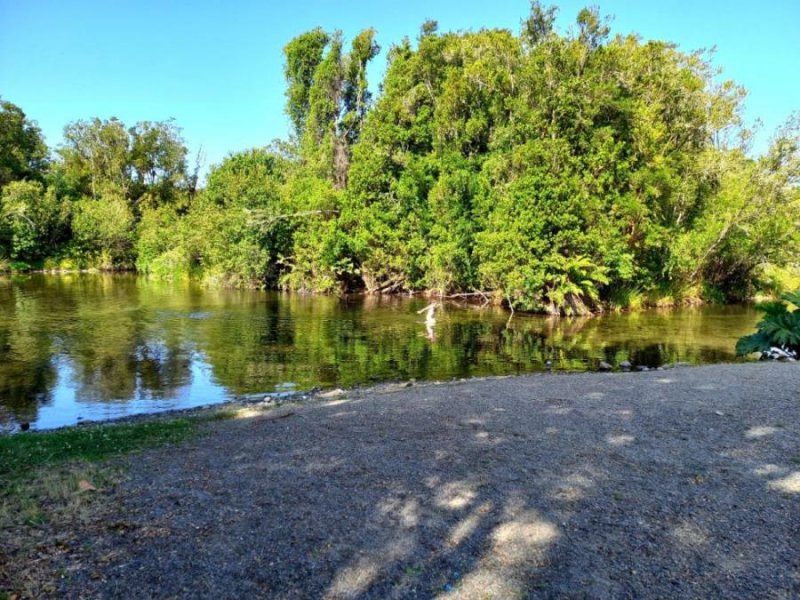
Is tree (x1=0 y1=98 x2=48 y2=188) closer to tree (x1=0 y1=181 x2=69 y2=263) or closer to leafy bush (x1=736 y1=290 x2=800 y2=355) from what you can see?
tree (x1=0 y1=181 x2=69 y2=263)

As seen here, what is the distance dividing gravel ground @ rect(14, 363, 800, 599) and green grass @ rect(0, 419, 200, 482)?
2.54ft

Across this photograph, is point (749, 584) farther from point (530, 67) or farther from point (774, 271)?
point (774, 271)

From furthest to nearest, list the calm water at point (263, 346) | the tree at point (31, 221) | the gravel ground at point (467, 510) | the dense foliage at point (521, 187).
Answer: the tree at point (31, 221) < the dense foliage at point (521, 187) < the calm water at point (263, 346) < the gravel ground at point (467, 510)

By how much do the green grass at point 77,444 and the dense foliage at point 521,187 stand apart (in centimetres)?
2428

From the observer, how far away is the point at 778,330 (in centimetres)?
1759

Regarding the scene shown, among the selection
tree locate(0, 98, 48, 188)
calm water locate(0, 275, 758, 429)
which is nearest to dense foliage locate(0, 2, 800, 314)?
calm water locate(0, 275, 758, 429)

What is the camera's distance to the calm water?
620 inches

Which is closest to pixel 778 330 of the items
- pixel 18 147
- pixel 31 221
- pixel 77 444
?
pixel 77 444

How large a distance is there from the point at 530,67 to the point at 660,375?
77.8 feet

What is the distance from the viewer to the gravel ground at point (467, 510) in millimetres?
4648

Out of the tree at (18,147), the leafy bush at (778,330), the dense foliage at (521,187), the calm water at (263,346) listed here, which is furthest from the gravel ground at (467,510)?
the tree at (18,147)

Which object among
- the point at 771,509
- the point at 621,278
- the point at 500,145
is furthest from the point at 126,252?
the point at 771,509

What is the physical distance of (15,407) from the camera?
13.9 meters

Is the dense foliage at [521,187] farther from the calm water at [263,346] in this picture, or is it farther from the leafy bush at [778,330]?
the leafy bush at [778,330]
